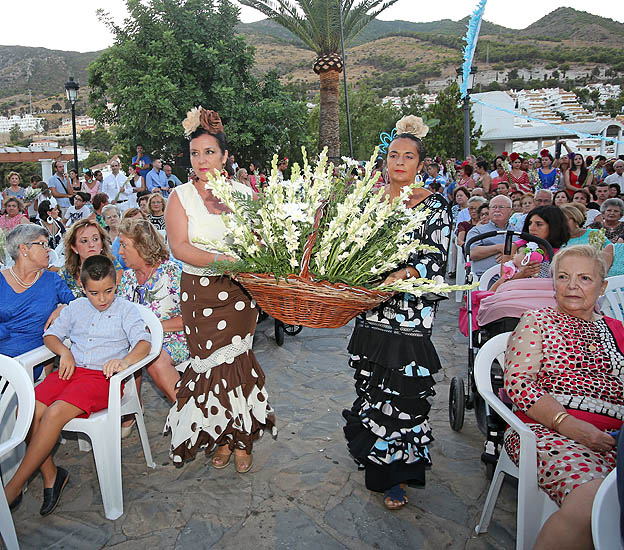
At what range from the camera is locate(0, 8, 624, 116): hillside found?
239 ft

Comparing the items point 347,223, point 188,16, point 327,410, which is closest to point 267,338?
point 327,410

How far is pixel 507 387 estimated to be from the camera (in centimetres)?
257

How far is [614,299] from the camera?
3527mm

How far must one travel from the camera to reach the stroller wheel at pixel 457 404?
3729 millimetres

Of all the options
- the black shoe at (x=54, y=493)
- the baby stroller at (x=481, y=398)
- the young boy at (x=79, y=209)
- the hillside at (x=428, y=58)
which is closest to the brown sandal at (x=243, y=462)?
the black shoe at (x=54, y=493)

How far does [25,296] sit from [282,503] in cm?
210

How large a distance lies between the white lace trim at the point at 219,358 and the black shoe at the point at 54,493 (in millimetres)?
985

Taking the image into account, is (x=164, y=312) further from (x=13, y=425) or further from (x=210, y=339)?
(x=13, y=425)

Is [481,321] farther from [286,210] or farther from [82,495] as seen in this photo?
[82,495]

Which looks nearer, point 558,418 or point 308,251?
point 308,251

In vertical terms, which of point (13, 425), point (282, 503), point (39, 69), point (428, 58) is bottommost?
point (282, 503)

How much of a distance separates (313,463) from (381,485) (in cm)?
58

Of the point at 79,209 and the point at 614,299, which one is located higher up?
the point at 79,209

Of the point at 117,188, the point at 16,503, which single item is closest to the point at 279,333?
the point at 16,503
